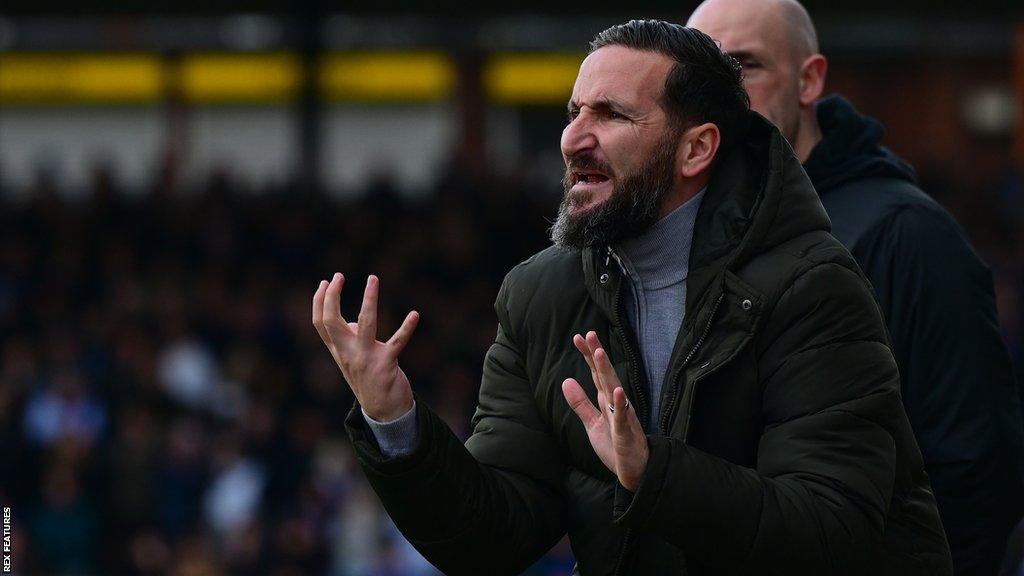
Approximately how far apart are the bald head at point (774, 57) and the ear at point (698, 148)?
2.88ft

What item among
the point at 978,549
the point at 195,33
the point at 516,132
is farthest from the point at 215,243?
the point at 978,549

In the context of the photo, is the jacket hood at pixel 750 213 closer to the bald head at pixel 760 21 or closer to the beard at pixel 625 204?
the beard at pixel 625 204

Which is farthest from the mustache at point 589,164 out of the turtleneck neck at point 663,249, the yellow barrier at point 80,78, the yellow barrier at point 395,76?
the yellow barrier at point 80,78

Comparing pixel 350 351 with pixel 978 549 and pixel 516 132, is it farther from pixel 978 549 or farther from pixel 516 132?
pixel 516 132

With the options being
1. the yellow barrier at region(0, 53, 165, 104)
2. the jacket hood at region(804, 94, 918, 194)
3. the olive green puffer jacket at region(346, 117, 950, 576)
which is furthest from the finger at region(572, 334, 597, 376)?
the yellow barrier at region(0, 53, 165, 104)

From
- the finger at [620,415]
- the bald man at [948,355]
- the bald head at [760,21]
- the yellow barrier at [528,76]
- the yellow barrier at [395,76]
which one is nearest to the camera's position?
the finger at [620,415]

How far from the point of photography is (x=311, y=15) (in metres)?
14.7

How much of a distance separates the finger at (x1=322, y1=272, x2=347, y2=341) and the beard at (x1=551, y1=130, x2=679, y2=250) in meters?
0.38

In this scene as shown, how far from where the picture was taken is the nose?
2795mm

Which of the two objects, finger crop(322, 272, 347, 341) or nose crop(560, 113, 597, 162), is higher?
nose crop(560, 113, 597, 162)

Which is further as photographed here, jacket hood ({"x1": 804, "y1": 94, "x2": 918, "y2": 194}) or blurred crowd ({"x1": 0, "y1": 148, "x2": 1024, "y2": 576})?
blurred crowd ({"x1": 0, "y1": 148, "x2": 1024, "y2": 576})

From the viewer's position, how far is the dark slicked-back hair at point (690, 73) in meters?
2.79

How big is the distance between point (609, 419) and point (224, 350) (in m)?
9.98

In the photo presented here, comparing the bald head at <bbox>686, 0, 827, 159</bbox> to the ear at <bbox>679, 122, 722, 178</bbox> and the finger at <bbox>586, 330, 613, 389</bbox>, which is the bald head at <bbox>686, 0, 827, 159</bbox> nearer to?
the ear at <bbox>679, 122, 722, 178</bbox>
